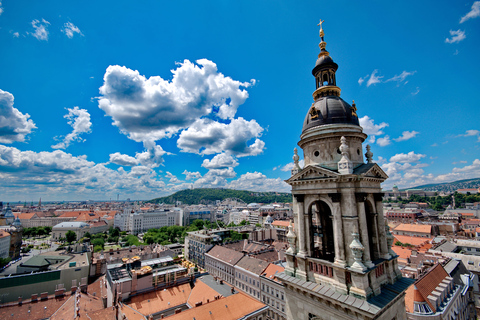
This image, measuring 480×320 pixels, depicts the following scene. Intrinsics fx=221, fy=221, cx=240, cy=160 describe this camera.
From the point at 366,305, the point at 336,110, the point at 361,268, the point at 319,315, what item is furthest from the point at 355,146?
the point at 319,315

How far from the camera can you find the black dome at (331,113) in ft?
47.8

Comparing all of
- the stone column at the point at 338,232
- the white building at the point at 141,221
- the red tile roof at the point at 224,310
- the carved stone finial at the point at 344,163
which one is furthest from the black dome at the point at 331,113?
the white building at the point at 141,221

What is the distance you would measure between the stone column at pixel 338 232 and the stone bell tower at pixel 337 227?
0.18 ft

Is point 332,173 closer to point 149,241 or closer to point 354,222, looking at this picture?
point 354,222

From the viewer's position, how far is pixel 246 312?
3341cm

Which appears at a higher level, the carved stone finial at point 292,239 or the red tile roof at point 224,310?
the carved stone finial at point 292,239

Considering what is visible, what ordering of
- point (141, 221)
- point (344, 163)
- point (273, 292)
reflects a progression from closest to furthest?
point (344, 163), point (273, 292), point (141, 221)

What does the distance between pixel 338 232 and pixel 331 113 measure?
7561mm

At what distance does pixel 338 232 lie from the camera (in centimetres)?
1298

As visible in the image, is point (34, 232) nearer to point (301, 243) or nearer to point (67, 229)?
point (67, 229)

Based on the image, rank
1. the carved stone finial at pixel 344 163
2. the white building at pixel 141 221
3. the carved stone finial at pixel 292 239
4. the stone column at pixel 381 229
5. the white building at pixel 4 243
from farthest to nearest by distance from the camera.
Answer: the white building at pixel 141 221 → the white building at pixel 4 243 → the carved stone finial at pixel 292 239 → the stone column at pixel 381 229 → the carved stone finial at pixel 344 163

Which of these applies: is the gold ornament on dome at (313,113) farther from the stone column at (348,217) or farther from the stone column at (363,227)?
the stone column at (363,227)

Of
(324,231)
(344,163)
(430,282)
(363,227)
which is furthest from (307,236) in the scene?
(430,282)

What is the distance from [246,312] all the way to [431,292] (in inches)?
1080
